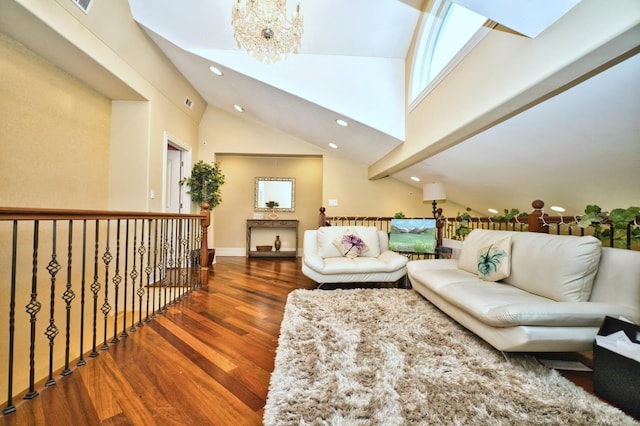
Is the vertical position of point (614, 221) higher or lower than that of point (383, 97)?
lower

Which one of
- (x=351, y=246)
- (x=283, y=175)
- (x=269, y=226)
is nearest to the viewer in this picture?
(x=351, y=246)

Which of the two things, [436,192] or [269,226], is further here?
[269,226]

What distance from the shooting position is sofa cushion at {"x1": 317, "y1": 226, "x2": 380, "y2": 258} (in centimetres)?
351

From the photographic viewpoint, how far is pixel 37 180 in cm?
259

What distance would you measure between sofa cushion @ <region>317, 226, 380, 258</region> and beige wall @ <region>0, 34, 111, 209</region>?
115 inches

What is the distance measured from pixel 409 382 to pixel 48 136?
154 inches

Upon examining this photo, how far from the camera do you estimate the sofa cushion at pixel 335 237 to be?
11.5 ft

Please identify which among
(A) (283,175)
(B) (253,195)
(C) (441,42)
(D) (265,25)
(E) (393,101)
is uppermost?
(C) (441,42)

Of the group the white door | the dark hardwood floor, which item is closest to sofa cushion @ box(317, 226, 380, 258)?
the dark hardwood floor

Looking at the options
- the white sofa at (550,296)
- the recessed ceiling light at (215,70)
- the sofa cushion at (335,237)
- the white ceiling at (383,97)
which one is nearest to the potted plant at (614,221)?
the white sofa at (550,296)

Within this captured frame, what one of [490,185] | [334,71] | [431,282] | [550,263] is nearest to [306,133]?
[334,71]

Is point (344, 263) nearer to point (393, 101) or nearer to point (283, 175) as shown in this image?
point (393, 101)

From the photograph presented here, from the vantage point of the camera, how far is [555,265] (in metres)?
1.78

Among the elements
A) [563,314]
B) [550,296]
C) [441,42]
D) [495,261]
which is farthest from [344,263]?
[441,42]
